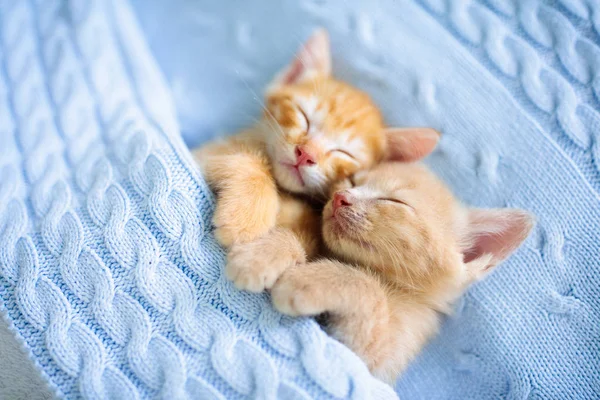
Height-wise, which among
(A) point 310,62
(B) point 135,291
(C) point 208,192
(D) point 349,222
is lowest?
(B) point 135,291

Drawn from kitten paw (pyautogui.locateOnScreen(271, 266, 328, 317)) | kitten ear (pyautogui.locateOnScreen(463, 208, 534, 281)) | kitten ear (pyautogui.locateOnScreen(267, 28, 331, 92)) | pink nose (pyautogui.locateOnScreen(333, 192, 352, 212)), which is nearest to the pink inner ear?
kitten ear (pyautogui.locateOnScreen(463, 208, 534, 281))

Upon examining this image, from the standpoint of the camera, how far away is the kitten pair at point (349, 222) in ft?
3.10

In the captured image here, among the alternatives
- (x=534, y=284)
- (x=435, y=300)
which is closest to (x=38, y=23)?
(x=435, y=300)

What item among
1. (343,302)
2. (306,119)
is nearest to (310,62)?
(306,119)

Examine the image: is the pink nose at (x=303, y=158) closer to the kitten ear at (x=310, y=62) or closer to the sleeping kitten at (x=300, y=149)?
the sleeping kitten at (x=300, y=149)

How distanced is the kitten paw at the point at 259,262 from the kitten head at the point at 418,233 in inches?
6.5

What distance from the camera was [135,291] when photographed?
927 millimetres

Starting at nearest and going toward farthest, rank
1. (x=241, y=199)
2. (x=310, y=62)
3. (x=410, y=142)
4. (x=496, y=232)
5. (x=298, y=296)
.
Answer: (x=298, y=296)
(x=241, y=199)
(x=496, y=232)
(x=410, y=142)
(x=310, y=62)

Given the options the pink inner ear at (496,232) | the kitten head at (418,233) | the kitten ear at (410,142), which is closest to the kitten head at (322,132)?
the kitten ear at (410,142)

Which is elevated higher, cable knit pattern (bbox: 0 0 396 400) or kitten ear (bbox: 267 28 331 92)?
kitten ear (bbox: 267 28 331 92)

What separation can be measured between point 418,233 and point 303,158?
33cm

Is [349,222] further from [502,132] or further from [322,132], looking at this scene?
[502,132]

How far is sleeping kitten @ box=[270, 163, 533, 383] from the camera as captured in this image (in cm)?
97

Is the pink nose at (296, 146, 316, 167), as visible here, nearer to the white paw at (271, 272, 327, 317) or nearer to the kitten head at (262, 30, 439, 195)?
the kitten head at (262, 30, 439, 195)
